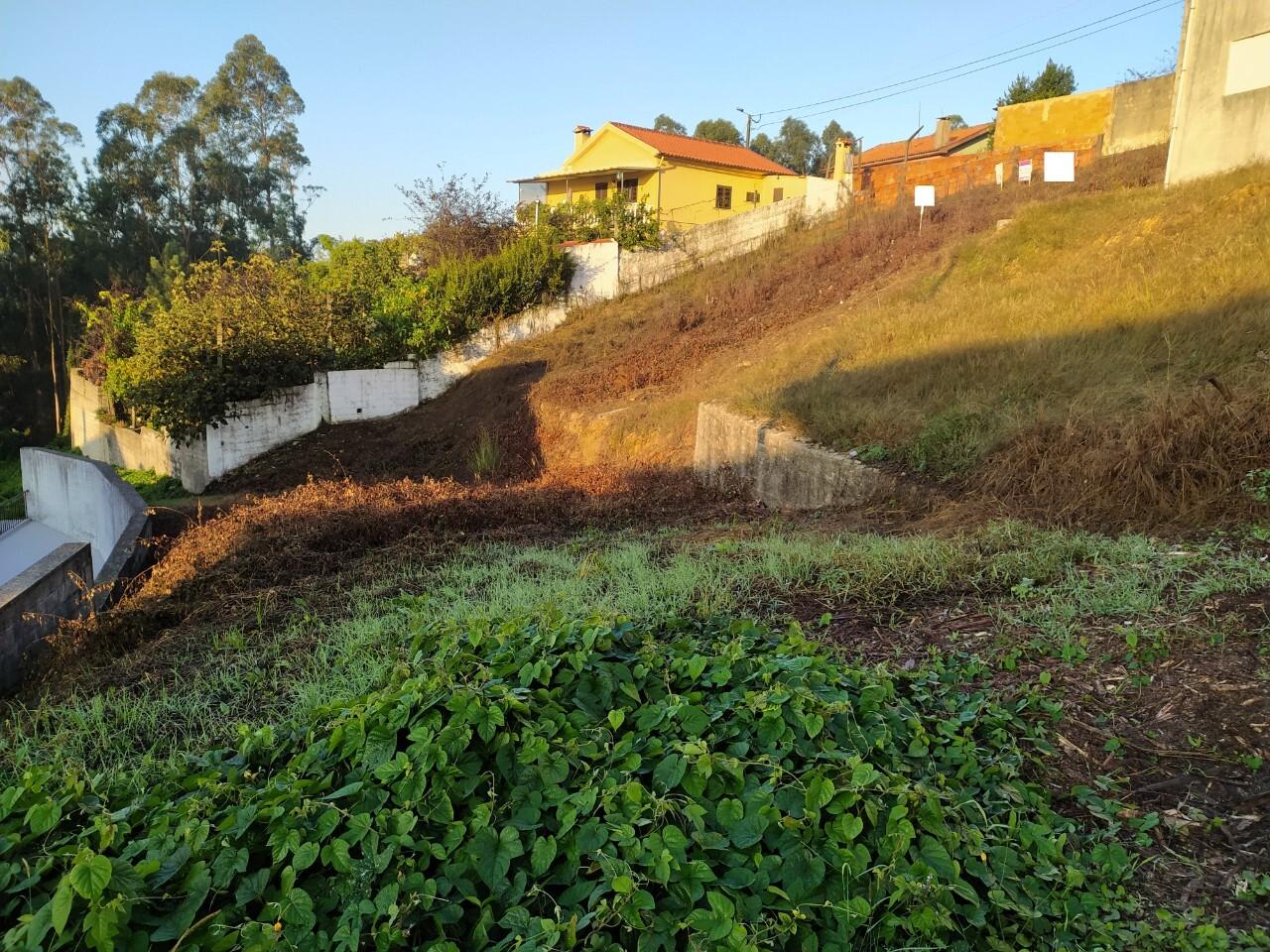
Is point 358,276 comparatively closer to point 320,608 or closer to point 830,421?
point 830,421

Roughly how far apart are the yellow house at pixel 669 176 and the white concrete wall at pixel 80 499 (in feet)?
60.3

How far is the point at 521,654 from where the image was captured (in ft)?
8.44

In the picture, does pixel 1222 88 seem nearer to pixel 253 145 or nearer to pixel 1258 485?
pixel 1258 485

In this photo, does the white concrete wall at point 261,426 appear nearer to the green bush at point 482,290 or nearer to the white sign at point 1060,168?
the green bush at point 482,290

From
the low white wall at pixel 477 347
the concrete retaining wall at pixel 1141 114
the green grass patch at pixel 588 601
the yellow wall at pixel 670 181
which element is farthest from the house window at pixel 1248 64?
the yellow wall at pixel 670 181

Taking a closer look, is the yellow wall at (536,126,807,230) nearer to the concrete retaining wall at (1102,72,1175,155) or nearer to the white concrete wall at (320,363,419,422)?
the concrete retaining wall at (1102,72,1175,155)

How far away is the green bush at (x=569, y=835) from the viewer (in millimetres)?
1728

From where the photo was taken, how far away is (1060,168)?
16.0m

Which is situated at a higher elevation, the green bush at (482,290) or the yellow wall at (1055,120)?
the yellow wall at (1055,120)

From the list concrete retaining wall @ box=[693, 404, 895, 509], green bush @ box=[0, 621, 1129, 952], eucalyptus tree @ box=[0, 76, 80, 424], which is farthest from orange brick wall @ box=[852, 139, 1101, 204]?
eucalyptus tree @ box=[0, 76, 80, 424]

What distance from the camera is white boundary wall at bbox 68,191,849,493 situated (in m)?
16.2

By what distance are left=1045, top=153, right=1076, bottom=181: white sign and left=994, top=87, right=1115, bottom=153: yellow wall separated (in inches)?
267

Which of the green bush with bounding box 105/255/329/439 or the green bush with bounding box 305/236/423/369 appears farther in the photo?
the green bush with bounding box 305/236/423/369

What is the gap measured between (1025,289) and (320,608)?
9.73 m
